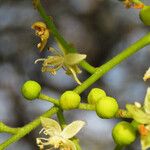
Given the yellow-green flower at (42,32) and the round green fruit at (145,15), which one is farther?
the yellow-green flower at (42,32)

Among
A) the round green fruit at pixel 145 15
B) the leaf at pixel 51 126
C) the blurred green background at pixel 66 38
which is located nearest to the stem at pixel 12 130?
the leaf at pixel 51 126

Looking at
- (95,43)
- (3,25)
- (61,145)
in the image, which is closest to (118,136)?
(61,145)

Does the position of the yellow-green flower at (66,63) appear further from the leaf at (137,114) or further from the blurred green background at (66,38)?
the blurred green background at (66,38)

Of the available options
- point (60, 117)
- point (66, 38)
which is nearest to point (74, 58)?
point (60, 117)

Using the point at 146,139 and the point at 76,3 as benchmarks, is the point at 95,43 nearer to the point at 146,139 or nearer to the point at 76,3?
the point at 76,3

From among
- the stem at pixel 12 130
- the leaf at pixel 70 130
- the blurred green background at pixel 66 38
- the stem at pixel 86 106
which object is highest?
the stem at pixel 86 106
